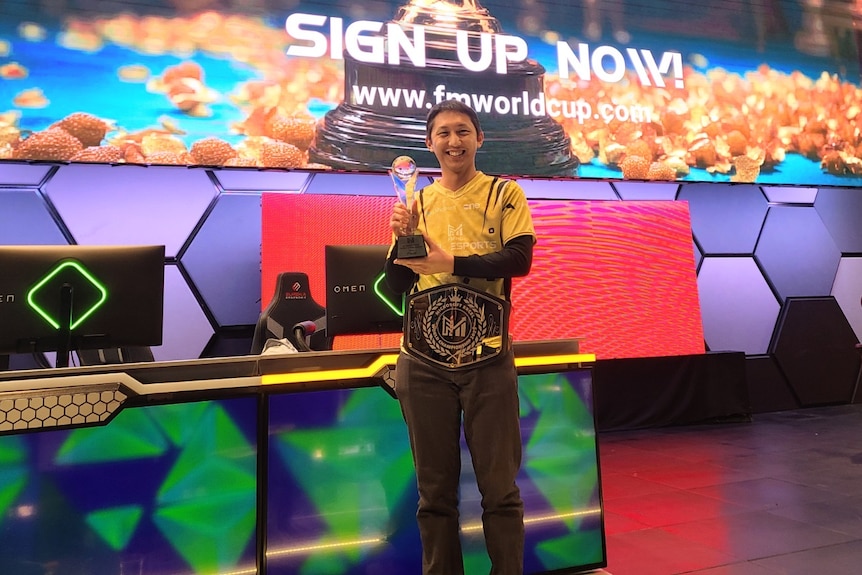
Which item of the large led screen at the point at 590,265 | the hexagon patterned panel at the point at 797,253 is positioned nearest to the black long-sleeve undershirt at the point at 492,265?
the large led screen at the point at 590,265

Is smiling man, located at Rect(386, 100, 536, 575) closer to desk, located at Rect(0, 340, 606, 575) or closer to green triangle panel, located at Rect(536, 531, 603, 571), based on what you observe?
desk, located at Rect(0, 340, 606, 575)

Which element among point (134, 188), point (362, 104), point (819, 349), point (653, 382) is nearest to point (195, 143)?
point (134, 188)

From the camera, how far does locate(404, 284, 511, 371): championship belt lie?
1.21 metres

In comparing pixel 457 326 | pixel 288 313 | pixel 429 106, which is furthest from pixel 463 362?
pixel 429 106

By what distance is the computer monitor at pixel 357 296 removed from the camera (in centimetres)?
189

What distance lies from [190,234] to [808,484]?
371 centimetres

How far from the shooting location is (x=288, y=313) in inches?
116

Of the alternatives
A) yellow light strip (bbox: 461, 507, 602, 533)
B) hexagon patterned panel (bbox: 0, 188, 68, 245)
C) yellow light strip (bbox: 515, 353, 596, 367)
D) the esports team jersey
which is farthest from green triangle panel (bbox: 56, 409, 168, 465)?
hexagon patterned panel (bbox: 0, 188, 68, 245)

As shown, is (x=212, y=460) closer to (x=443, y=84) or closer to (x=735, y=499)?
(x=735, y=499)

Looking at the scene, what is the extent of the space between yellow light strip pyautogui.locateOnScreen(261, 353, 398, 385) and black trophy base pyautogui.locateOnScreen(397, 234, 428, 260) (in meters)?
0.44

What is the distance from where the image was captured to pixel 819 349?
490 centimetres

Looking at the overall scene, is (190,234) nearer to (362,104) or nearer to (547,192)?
(362,104)

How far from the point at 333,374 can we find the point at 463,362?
0.42 metres

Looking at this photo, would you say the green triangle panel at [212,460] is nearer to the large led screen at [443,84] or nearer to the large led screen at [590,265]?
the large led screen at [590,265]
